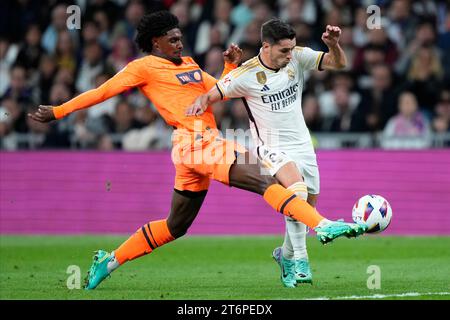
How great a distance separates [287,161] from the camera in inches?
376

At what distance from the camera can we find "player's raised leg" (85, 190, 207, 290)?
9797mm

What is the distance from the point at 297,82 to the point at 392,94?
7.05 meters

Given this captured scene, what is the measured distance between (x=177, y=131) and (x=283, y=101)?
39.6 inches

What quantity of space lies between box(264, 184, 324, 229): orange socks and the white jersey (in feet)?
2.87

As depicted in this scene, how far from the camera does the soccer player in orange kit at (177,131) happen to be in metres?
9.24

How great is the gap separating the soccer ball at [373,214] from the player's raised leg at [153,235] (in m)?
1.57

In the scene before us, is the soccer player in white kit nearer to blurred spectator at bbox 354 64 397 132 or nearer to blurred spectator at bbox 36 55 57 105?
blurred spectator at bbox 354 64 397 132

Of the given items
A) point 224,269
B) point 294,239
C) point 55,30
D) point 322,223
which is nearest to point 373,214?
point 322,223

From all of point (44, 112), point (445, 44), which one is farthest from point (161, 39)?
point (445, 44)

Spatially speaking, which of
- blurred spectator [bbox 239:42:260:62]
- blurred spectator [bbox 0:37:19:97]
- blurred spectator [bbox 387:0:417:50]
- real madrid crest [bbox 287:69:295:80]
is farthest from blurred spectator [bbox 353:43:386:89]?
real madrid crest [bbox 287:69:295:80]

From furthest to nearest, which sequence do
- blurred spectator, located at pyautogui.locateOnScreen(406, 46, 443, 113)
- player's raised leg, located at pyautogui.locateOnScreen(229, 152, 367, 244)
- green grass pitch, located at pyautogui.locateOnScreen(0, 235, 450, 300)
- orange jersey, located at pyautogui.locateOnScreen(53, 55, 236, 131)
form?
1. blurred spectator, located at pyautogui.locateOnScreen(406, 46, 443, 113)
2. orange jersey, located at pyautogui.locateOnScreen(53, 55, 236, 131)
3. green grass pitch, located at pyautogui.locateOnScreen(0, 235, 450, 300)
4. player's raised leg, located at pyautogui.locateOnScreen(229, 152, 367, 244)

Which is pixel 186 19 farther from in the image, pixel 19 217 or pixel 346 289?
pixel 346 289

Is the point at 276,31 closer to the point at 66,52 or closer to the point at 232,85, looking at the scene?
the point at 232,85

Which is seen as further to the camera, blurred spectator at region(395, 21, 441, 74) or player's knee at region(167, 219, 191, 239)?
blurred spectator at region(395, 21, 441, 74)
